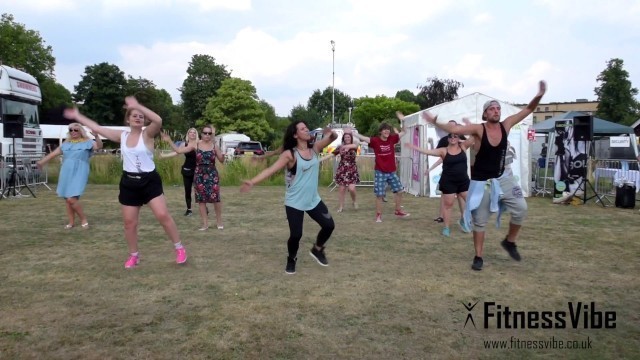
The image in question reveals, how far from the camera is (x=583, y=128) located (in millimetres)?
11672

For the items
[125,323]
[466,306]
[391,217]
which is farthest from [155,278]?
[391,217]

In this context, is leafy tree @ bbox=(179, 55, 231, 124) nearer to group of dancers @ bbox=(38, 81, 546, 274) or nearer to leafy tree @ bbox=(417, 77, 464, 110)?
leafy tree @ bbox=(417, 77, 464, 110)

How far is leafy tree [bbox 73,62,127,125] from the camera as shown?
5822 cm

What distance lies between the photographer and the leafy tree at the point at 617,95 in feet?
168

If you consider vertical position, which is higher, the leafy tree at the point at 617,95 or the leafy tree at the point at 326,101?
the leafy tree at the point at 326,101

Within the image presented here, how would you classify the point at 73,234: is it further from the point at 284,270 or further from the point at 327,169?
the point at 327,169

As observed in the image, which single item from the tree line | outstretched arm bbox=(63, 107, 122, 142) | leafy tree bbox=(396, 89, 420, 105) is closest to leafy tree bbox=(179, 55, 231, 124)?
the tree line

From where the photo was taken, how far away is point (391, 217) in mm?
9383

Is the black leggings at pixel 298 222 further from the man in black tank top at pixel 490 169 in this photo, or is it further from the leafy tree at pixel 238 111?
the leafy tree at pixel 238 111

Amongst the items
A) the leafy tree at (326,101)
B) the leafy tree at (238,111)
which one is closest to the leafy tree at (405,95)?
the leafy tree at (326,101)

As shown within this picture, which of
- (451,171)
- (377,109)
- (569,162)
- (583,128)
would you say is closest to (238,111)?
(377,109)

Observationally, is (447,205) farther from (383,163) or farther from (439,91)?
(439,91)

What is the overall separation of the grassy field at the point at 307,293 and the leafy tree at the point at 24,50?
47385 millimetres

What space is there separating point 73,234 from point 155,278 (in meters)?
3.36
